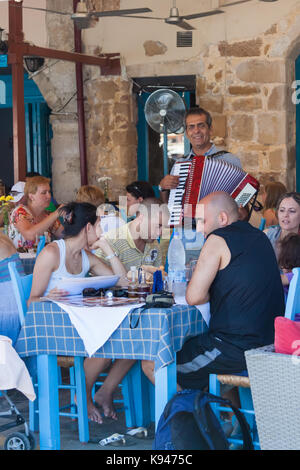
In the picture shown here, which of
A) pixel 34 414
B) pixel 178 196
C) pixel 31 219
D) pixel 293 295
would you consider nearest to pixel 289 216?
pixel 178 196

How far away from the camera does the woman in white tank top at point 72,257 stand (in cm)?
402

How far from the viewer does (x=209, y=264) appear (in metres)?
3.55

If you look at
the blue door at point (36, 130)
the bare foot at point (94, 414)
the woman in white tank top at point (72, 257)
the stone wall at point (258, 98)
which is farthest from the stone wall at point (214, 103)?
the bare foot at point (94, 414)

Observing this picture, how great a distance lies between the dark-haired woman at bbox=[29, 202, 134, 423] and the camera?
4.06 meters

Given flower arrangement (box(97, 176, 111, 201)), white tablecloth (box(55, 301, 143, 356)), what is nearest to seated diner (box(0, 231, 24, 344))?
white tablecloth (box(55, 301, 143, 356))

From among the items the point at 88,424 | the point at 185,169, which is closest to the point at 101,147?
the point at 185,169

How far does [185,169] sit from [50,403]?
73.9 inches

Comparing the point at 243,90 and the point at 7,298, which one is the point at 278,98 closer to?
the point at 243,90

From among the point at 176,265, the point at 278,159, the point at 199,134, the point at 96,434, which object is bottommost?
the point at 96,434

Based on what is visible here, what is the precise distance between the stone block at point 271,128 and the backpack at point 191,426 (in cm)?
539

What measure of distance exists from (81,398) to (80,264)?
77cm

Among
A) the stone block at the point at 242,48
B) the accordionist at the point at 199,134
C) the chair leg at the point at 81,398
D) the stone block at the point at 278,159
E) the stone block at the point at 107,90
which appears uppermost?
the stone block at the point at 242,48

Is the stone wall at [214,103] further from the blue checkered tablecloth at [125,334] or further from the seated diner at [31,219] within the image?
the blue checkered tablecloth at [125,334]

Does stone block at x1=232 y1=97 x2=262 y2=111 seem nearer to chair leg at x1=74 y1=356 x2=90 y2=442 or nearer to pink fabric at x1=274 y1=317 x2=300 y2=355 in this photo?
chair leg at x1=74 y1=356 x2=90 y2=442
